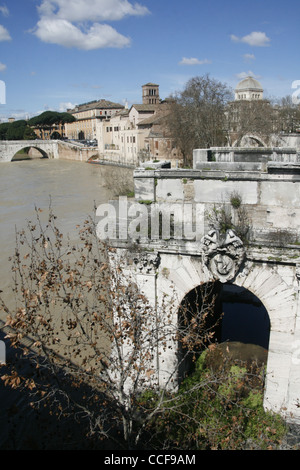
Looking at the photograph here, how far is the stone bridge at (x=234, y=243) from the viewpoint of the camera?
5.73 metres

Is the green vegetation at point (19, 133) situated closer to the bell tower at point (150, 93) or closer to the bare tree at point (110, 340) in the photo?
the bell tower at point (150, 93)

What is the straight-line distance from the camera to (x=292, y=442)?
6.01 metres

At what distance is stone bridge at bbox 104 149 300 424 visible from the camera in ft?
18.8

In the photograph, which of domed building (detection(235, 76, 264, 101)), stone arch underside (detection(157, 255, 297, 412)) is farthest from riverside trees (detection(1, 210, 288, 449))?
domed building (detection(235, 76, 264, 101))

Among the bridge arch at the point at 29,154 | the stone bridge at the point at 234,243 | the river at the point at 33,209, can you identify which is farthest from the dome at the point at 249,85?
the stone bridge at the point at 234,243

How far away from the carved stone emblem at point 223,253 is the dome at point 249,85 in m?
61.6

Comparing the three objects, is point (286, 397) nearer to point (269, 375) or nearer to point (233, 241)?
point (269, 375)

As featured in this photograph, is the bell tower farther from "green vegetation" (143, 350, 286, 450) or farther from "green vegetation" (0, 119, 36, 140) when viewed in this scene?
"green vegetation" (143, 350, 286, 450)

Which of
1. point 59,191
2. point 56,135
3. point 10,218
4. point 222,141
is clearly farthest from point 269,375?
point 56,135

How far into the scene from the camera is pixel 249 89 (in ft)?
200

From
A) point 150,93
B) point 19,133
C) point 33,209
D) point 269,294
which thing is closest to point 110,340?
point 269,294

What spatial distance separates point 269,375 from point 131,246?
10.1 ft

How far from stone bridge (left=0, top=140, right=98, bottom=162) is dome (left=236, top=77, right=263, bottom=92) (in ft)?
83.1

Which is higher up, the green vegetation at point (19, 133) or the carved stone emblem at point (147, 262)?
the green vegetation at point (19, 133)
